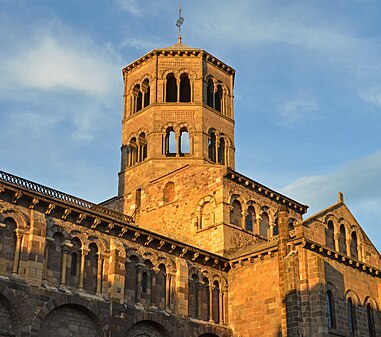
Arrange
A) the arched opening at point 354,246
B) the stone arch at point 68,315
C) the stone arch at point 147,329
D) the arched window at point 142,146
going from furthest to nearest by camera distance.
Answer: the arched window at point 142,146 → the arched opening at point 354,246 → the stone arch at point 147,329 → the stone arch at point 68,315

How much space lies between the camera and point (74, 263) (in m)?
28.0

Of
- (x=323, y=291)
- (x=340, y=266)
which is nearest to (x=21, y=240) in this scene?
(x=323, y=291)

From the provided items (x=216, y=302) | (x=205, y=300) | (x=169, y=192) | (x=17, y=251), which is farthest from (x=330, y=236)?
(x=17, y=251)

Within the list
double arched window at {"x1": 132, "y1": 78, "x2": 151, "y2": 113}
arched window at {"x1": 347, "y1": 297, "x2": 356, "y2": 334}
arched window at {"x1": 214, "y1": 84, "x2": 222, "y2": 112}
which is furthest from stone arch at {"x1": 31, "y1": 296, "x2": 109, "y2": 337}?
arched window at {"x1": 214, "y1": 84, "x2": 222, "y2": 112}

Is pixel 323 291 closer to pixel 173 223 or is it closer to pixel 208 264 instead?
pixel 208 264

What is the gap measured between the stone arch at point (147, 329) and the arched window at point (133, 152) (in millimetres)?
16688

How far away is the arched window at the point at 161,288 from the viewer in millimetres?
31062

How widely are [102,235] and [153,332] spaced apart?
5.52 m

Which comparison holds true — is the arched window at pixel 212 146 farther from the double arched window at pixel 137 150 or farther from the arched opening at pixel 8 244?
the arched opening at pixel 8 244

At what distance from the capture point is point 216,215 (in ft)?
123

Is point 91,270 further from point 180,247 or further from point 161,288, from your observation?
point 180,247

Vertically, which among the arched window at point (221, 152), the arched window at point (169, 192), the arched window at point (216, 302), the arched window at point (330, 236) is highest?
the arched window at point (221, 152)

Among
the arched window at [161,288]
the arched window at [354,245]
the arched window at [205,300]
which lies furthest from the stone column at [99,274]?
the arched window at [354,245]

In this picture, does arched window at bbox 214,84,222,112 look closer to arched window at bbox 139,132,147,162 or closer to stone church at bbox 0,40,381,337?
stone church at bbox 0,40,381,337
